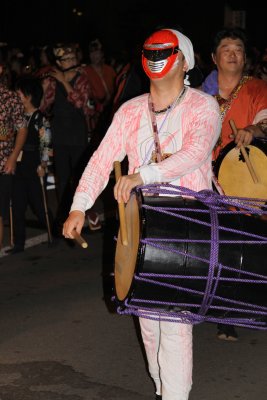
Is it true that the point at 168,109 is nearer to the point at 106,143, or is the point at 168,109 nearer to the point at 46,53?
the point at 106,143

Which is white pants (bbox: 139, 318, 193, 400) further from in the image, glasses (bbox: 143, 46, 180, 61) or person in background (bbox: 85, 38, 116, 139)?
person in background (bbox: 85, 38, 116, 139)

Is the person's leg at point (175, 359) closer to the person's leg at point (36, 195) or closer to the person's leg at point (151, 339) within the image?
the person's leg at point (151, 339)

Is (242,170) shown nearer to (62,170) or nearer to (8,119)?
(8,119)

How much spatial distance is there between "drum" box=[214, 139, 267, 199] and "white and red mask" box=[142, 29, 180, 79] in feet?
3.48

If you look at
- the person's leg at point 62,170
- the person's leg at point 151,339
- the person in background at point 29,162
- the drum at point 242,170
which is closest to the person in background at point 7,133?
the person in background at point 29,162

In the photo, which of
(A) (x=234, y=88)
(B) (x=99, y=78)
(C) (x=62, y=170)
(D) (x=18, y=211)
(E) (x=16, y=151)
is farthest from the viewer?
(B) (x=99, y=78)

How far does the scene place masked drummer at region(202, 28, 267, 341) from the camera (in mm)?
4742

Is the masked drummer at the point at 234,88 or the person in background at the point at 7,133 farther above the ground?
the masked drummer at the point at 234,88

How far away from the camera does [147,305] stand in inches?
128

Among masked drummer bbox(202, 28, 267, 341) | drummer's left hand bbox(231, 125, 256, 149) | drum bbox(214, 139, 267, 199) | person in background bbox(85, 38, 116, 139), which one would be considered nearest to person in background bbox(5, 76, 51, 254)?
masked drummer bbox(202, 28, 267, 341)

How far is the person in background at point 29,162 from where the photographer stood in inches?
296

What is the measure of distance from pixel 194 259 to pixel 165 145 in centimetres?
62

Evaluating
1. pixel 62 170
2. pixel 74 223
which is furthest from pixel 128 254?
pixel 62 170

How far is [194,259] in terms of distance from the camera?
3.18 metres
